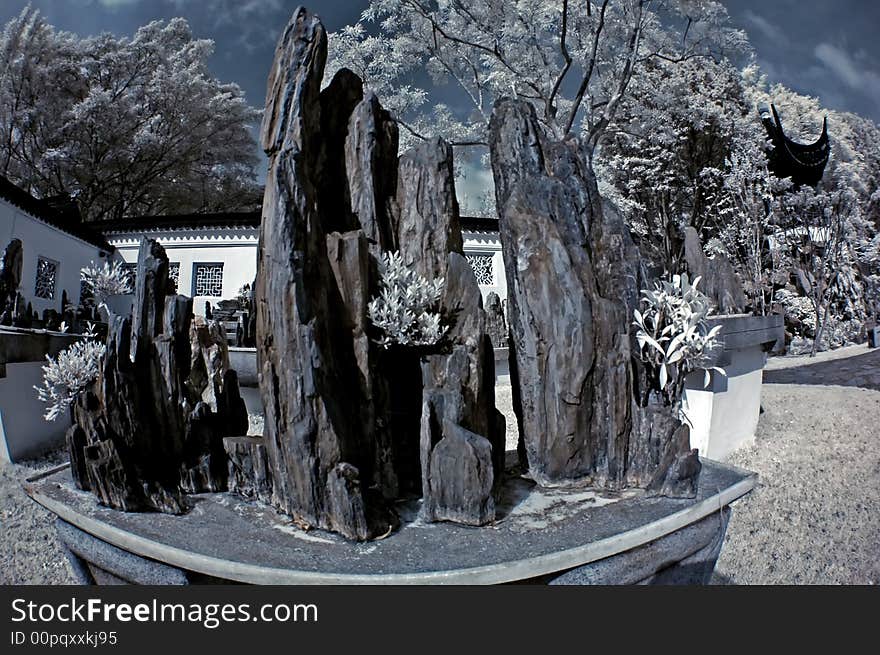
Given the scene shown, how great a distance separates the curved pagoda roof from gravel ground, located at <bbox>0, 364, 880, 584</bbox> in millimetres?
2320

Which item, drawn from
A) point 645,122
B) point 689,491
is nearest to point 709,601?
point 689,491

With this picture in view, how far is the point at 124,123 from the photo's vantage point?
8.81 m

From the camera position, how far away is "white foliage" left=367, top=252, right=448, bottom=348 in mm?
1976

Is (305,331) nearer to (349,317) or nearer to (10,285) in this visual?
(349,317)

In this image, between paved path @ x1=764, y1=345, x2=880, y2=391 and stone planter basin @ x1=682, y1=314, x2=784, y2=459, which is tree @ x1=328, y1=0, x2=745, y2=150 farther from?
stone planter basin @ x1=682, y1=314, x2=784, y2=459

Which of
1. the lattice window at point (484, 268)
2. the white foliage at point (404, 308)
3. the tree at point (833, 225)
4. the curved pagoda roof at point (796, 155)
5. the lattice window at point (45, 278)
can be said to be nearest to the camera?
the white foliage at point (404, 308)

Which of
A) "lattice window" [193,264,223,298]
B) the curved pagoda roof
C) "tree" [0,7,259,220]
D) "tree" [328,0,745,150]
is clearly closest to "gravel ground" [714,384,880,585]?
the curved pagoda roof

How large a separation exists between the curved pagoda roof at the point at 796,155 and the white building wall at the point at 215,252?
8026 millimetres

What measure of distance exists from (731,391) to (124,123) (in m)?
9.50

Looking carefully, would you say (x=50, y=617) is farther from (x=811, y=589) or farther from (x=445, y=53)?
(x=445, y=53)

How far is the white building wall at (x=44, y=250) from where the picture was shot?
23.0ft

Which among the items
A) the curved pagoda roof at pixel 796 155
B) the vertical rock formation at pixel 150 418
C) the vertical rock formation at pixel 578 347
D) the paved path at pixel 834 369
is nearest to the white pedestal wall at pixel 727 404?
the paved path at pixel 834 369

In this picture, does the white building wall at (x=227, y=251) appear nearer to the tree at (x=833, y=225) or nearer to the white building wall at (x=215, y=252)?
the white building wall at (x=215, y=252)

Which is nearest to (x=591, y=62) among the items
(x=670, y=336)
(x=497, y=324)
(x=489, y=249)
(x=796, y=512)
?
(x=489, y=249)
